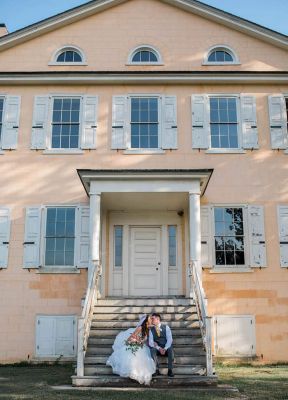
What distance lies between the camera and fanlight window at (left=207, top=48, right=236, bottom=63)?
14258 millimetres

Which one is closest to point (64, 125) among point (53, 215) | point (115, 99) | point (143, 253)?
point (115, 99)

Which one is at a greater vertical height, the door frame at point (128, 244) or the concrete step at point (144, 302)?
the door frame at point (128, 244)

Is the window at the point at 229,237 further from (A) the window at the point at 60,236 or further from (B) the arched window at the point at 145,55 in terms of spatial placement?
(B) the arched window at the point at 145,55

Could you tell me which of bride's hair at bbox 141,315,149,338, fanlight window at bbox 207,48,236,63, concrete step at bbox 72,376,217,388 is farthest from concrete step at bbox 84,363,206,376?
fanlight window at bbox 207,48,236,63

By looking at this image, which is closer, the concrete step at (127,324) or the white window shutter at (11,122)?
the concrete step at (127,324)

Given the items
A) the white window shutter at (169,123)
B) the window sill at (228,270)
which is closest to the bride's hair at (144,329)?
the window sill at (228,270)

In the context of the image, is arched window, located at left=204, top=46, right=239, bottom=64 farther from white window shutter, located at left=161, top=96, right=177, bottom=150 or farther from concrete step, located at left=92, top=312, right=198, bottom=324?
concrete step, located at left=92, top=312, right=198, bottom=324

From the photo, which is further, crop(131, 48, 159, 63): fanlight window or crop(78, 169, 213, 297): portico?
crop(131, 48, 159, 63): fanlight window

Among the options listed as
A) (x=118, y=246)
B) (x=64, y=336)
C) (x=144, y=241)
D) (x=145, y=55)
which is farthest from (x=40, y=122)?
(x=64, y=336)

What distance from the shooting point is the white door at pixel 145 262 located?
12875mm

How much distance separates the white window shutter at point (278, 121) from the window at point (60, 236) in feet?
18.9

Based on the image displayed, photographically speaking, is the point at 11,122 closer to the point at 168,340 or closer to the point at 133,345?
the point at 133,345

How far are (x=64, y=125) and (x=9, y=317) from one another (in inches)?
206

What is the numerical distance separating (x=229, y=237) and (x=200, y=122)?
3222 mm
